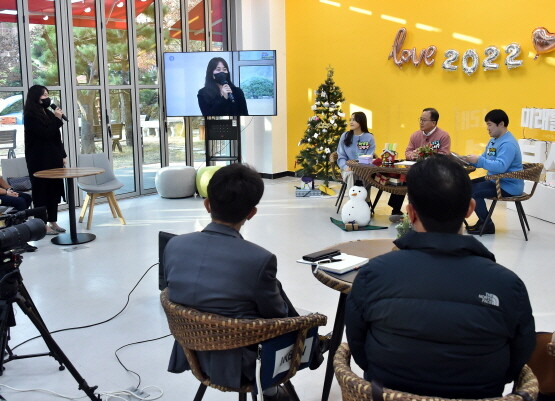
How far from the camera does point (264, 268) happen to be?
222 centimetres

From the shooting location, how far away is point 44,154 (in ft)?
21.3

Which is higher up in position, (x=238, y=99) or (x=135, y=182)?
(x=238, y=99)

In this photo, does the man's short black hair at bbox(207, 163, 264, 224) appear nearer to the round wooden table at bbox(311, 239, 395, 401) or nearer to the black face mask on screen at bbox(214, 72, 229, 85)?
the round wooden table at bbox(311, 239, 395, 401)

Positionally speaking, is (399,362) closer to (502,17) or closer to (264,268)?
(264,268)

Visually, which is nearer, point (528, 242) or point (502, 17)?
point (528, 242)

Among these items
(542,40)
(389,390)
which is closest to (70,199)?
(389,390)

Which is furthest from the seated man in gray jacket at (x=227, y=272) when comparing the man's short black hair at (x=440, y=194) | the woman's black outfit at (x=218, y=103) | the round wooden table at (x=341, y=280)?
the woman's black outfit at (x=218, y=103)

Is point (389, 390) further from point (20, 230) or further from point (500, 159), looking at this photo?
point (500, 159)

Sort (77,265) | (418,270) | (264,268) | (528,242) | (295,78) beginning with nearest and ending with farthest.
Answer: (418,270) < (264,268) < (77,265) < (528,242) < (295,78)

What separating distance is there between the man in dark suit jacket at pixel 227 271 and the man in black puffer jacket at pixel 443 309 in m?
0.50

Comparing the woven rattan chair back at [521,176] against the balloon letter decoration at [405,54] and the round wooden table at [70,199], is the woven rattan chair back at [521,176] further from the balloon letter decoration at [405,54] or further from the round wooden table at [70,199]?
the round wooden table at [70,199]

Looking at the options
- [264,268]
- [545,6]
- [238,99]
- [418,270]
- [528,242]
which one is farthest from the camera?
[238,99]

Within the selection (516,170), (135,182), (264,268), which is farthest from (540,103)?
(264,268)

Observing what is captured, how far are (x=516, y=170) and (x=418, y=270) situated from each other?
4.96 meters
